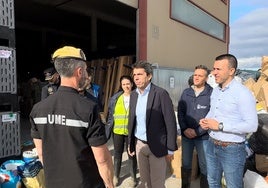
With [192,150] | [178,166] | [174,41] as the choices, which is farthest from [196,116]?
[174,41]

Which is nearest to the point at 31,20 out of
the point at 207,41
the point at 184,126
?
the point at 207,41

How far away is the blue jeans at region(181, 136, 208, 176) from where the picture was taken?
381 cm

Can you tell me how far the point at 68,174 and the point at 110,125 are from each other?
2651 mm

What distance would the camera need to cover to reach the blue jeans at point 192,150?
12.5 feet

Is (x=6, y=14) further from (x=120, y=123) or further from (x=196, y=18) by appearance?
(x=196, y=18)

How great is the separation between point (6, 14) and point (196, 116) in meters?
2.78

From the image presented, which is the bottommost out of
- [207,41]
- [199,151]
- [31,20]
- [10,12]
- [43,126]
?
[199,151]

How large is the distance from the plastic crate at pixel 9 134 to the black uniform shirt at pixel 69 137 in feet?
6.54

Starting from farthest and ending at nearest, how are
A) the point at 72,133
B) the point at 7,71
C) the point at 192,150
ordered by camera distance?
the point at 192,150
the point at 7,71
the point at 72,133

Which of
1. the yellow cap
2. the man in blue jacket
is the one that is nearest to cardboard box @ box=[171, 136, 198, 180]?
the man in blue jacket

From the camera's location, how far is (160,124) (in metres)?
3.20

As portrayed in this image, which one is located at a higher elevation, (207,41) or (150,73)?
(207,41)

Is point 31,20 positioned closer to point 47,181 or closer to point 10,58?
point 10,58

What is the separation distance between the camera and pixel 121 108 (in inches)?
178
